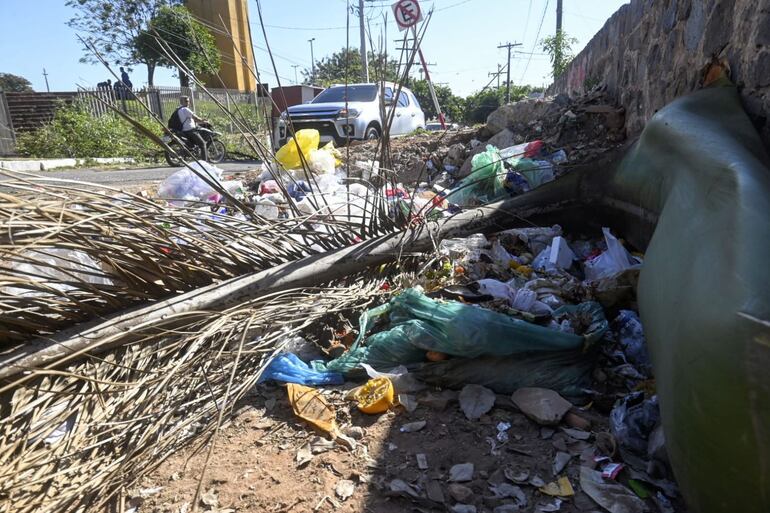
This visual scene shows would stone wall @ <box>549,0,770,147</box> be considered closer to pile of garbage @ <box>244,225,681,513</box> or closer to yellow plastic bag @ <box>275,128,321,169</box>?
pile of garbage @ <box>244,225,681,513</box>

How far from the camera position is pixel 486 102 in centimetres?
2330

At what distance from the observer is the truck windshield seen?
9422 mm

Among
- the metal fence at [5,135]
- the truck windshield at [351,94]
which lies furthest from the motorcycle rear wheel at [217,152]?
the metal fence at [5,135]

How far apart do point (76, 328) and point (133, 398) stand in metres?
0.29

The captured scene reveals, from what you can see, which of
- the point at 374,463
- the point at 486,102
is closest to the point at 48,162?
the point at 374,463

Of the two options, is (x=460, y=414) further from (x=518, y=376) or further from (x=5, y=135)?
(x=5, y=135)

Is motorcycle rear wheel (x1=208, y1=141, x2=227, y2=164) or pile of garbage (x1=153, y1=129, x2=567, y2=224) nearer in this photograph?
pile of garbage (x1=153, y1=129, x2=567, y2=224)

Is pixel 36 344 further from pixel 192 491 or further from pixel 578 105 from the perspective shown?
pixel 578 105

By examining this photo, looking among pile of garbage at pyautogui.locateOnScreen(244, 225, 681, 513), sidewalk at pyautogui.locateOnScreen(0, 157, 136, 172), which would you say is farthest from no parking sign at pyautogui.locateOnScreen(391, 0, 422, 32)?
sidewalk at pyautogui.locateOnScreen(0, 157, 136, 172)

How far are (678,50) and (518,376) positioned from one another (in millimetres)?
2563

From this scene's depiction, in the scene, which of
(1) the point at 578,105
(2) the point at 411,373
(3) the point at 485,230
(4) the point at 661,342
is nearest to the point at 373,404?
(2) the point at 411,373

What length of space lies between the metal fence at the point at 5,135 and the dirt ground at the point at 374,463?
53.9 feet

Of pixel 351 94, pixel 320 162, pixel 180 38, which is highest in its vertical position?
pixel 351 94

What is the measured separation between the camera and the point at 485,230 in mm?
3285
